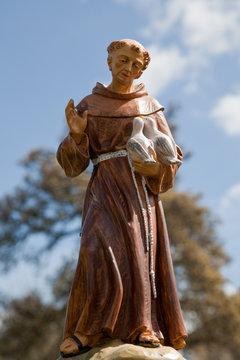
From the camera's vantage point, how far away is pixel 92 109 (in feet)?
19.3

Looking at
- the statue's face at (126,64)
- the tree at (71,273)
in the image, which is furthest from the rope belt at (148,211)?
the tree at (71,273)

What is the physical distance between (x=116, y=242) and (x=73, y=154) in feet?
3.27

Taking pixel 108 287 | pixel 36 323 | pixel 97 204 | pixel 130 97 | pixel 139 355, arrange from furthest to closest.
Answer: pixel 36 323, pixel 130 97, pixel 97 204, pixel 108 287, pixel 139 355

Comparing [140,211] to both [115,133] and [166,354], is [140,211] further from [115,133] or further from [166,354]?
[166,354]

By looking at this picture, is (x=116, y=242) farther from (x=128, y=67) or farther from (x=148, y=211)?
(x=128, y=67)

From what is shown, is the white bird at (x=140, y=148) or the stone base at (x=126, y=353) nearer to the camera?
the stone base at (x=126, y=353)

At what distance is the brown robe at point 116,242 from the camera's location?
5.19 m

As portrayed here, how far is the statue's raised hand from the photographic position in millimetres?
5730

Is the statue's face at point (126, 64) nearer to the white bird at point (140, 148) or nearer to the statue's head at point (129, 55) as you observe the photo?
the statue's head at point (129, 55)

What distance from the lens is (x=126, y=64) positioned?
19.3 feet

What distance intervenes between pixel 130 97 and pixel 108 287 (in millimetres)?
1903

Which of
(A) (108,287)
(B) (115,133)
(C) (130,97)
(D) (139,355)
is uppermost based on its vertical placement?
(C) (130,97)

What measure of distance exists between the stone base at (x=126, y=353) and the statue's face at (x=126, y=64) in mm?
2483

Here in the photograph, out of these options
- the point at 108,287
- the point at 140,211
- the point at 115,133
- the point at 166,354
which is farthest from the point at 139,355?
the point at 115,133
